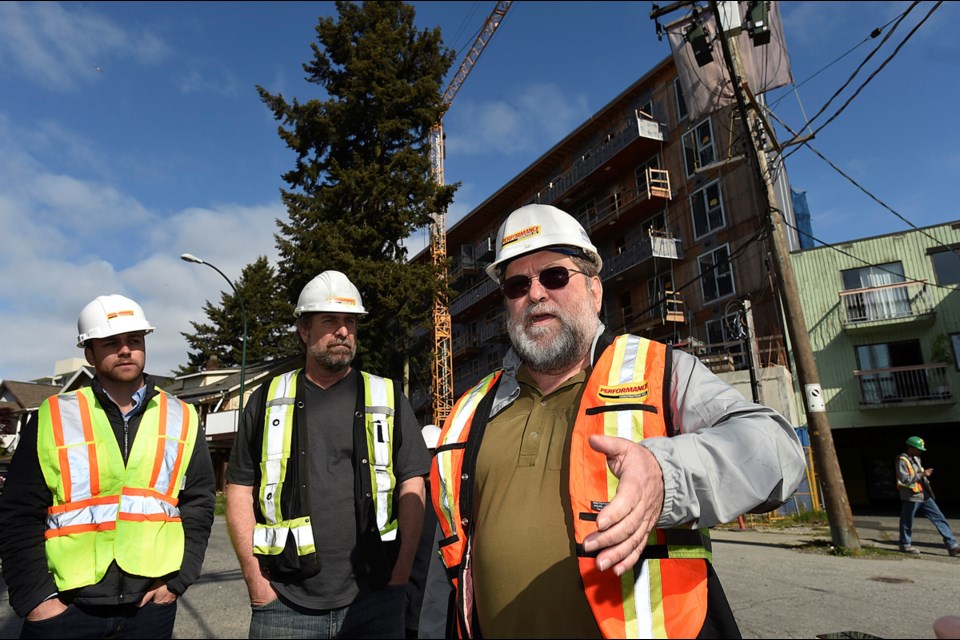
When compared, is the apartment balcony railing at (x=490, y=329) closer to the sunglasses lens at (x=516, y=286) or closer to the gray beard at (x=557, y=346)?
the sunglasses lens at (x=516, y=286)

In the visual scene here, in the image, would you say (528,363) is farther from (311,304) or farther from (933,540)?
(933,540)

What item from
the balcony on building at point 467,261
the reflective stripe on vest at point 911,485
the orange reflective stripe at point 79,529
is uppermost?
the balcony on building at point 467,261

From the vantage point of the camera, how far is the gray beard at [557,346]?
7.47 ft

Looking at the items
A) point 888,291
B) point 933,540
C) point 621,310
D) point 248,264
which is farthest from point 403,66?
point 248,264

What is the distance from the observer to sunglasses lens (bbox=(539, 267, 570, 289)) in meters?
2.42

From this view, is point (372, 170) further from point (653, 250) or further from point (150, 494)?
point (150, 494)

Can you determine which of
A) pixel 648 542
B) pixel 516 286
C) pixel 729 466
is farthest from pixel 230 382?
pixel 729 466

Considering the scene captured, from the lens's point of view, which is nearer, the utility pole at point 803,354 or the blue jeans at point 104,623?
the blue jeans at point 104,623

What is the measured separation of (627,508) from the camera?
3.90ft

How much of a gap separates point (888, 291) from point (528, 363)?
26.0 metres

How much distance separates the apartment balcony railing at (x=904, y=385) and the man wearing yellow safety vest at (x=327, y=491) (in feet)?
81.5

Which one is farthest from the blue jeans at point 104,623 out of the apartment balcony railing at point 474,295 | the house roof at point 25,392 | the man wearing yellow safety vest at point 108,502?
the house roof at point 25,392

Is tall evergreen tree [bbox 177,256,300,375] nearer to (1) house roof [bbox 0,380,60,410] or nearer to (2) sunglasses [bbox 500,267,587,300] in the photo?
(1) house roof [bbox 0,380,60,410]

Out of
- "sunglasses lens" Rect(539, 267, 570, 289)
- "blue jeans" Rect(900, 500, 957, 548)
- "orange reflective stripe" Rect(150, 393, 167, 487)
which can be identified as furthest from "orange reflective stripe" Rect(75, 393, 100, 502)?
"blue jeans" Rect(900, 500, 957, 548)
